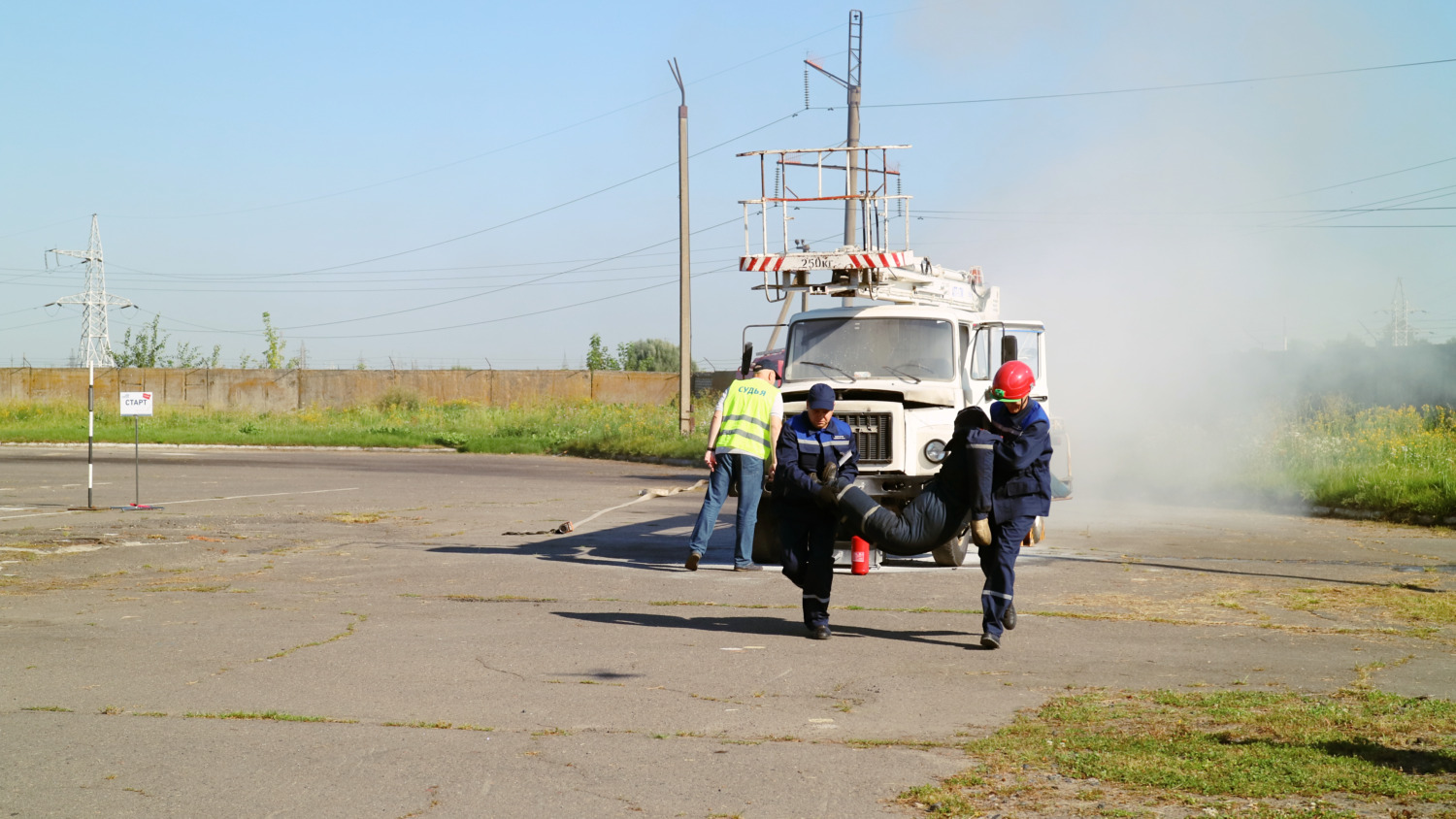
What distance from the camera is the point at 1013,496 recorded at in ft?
25.6

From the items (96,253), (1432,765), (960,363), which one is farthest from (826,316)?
(96,253)

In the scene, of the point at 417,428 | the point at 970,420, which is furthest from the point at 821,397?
the point at 417,428

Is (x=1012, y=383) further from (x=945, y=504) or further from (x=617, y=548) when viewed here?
(x=617, y=548)

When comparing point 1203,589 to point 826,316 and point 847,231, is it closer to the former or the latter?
point 826,316

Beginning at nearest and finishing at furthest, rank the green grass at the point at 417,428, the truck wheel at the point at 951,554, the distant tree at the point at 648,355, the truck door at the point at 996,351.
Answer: the truck wheel at the point at 951,554, the truck door at the point at 996,351, the green grass at the point at 417,428, the distant tree at the point at 648,355

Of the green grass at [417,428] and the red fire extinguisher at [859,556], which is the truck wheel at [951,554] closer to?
the red fire extinguisher at [859,556]

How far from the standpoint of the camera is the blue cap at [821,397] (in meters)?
8.46

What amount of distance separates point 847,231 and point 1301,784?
61.7 ft

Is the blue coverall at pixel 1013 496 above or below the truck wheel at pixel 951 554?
above

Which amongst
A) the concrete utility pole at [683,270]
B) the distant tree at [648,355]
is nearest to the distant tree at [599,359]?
the distant tree at [648,355]

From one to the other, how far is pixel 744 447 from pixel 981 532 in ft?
12.2

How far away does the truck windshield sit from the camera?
40.1ft

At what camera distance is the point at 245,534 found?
13.9 metres

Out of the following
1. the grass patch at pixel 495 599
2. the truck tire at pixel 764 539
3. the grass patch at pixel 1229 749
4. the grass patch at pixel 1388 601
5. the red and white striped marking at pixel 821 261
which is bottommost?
the grass patch at pixel 495 599
